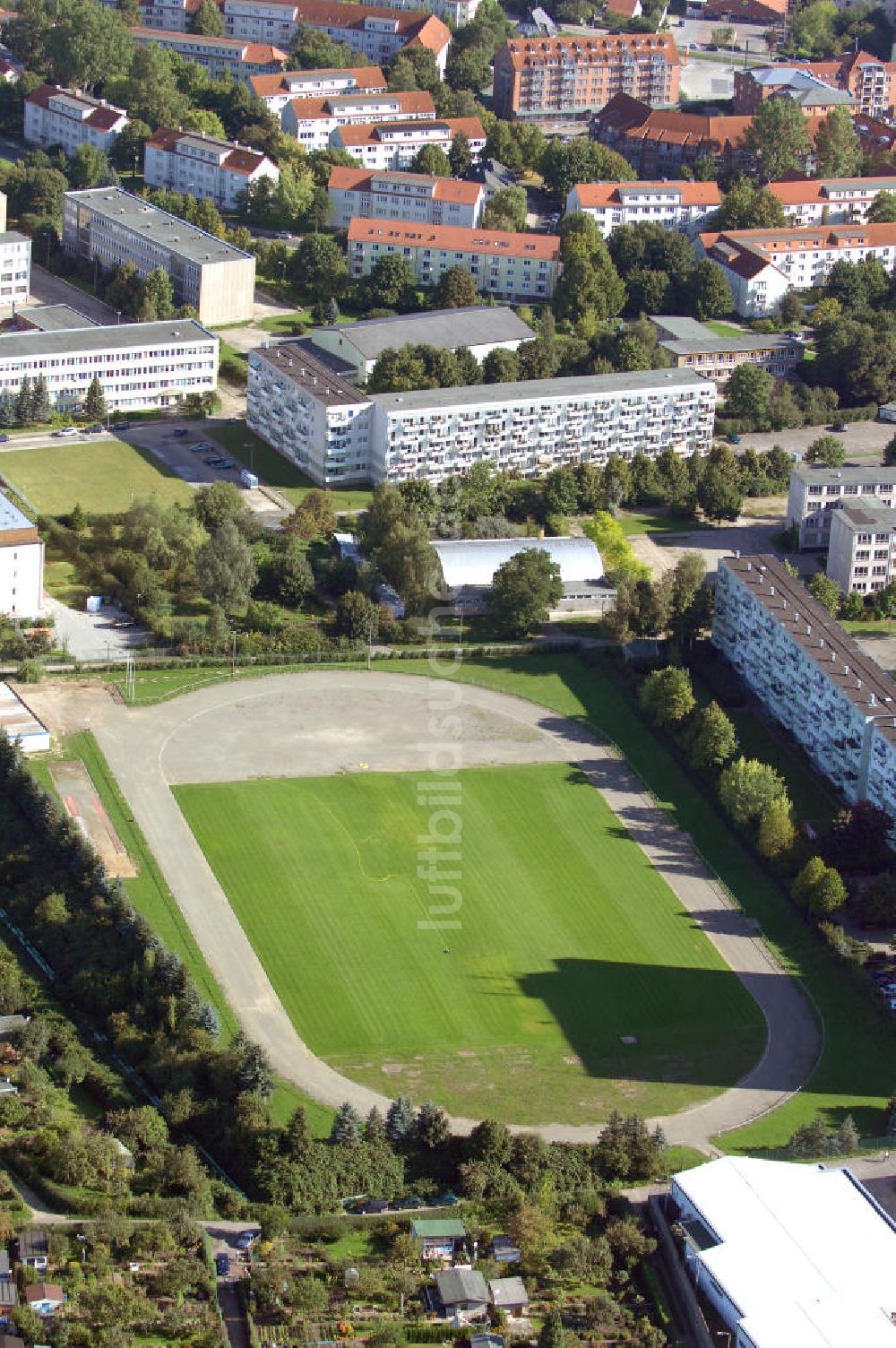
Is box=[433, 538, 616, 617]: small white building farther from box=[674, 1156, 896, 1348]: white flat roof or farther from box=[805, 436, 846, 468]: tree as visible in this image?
box=[674, 1156, 896, 1348]: white flat roof

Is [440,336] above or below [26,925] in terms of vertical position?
above

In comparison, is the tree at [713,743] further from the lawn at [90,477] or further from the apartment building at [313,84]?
the apartment building at [313,84]

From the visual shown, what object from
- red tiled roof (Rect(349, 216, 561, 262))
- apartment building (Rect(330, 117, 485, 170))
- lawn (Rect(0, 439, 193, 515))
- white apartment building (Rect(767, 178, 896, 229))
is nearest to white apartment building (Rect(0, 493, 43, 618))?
lawn (Rect(0, 439, 193, 515))

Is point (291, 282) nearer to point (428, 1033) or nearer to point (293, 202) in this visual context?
point (293, 202)

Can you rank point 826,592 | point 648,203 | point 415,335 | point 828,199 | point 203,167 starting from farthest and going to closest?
1. point 828,199
2. point 203,167
3. point 648,203
4. point 415,335
5. point 826,592

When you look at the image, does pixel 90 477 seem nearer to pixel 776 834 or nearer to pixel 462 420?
pixel 462 420

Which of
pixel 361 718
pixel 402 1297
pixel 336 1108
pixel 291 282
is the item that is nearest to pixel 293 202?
pixel 291 282

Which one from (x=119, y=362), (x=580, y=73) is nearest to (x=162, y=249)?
(x=119, y=362)

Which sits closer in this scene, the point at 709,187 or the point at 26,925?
the point at 26,925

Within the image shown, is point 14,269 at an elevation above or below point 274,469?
above
